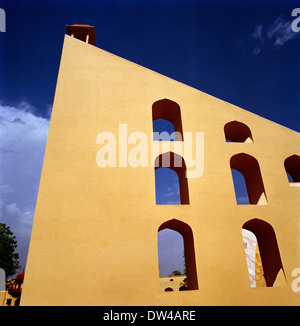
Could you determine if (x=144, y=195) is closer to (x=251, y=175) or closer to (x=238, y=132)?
(x=251, y=175)

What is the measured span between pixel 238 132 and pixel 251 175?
160 cm

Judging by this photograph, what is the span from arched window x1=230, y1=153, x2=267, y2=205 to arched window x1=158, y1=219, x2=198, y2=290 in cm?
258

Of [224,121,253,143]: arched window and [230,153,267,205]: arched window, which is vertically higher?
[224,121,253,143]: arched window

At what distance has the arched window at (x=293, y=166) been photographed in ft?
26.8

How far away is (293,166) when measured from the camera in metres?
8.52

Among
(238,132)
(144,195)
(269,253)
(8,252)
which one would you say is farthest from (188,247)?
(8,252)

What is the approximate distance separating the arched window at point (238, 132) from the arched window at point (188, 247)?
3.81m

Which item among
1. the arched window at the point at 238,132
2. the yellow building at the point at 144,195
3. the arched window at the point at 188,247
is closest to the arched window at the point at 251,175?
the yellow building at the point at 144,195

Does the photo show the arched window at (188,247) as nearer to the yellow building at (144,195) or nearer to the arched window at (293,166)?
the yellow building at (144,195)

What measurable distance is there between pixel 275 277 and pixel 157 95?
21.0ft

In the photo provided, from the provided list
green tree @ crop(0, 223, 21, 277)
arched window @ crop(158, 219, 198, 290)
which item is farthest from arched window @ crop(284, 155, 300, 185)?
green tree @ crop(0, 223, 21, 277)

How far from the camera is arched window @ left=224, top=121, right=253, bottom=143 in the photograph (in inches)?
321

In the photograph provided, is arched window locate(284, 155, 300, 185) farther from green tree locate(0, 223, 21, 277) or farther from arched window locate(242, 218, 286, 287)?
green tree locate(0, 223, 21, 277)
